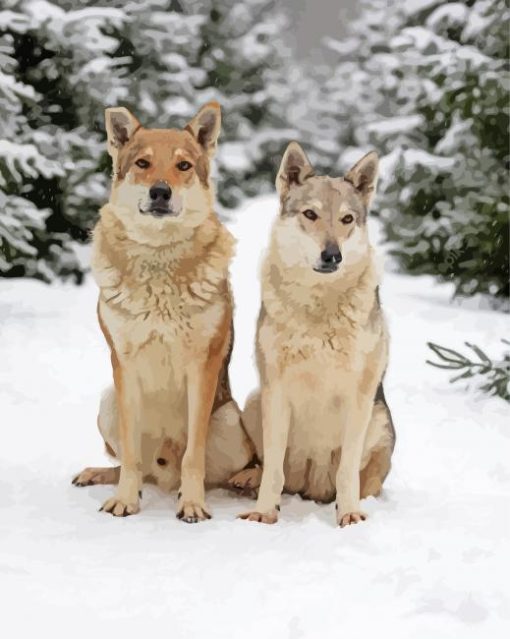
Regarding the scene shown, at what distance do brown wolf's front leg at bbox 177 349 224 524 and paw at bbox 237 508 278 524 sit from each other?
189 millimetres

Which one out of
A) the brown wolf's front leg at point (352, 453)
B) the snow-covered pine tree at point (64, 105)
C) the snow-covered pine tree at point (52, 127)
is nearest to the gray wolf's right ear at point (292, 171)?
the brown wolf's front leg at point (352, 453)

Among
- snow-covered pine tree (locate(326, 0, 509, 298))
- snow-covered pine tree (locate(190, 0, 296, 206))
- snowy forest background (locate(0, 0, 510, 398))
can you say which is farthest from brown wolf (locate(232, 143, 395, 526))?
snow-covered pine tree (locate(190, 0, 296, 206))

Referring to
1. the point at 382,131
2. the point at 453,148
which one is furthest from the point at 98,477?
the point at 382,131

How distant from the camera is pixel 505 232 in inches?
415

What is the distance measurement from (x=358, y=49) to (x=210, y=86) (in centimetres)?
1167

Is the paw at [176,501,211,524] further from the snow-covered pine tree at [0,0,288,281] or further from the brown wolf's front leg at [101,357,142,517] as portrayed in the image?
the snow-covered pine tree at [0,0,288,281]

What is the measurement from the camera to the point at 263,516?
4105 millimetres

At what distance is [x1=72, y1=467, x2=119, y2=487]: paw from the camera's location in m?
4.71

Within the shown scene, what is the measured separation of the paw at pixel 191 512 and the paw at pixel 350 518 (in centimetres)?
62

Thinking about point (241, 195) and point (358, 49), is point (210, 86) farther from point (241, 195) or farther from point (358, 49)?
point (358, 49)

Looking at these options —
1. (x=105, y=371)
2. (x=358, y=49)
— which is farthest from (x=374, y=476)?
(x=358, y=49)

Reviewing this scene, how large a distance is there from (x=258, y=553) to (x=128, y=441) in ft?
3.04

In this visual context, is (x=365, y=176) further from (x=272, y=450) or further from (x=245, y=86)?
(x=245, y=86)

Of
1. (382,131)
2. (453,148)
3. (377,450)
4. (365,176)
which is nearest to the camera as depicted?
(365,176)
